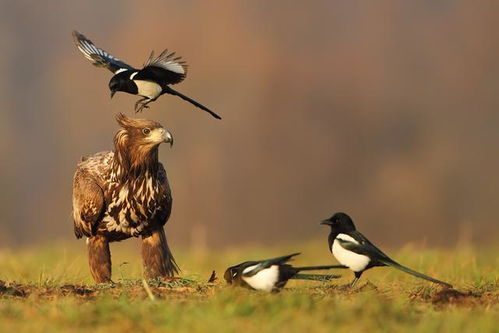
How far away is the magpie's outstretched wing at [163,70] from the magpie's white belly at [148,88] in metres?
0.04

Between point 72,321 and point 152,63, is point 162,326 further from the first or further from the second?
point 152,63

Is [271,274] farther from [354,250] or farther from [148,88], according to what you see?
[148,88]

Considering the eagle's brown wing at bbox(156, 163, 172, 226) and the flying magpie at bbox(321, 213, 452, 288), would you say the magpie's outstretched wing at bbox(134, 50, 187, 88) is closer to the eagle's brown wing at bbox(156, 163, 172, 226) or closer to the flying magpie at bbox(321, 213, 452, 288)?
the eagle's brown wing at bbox(156, 163, 172, 226)

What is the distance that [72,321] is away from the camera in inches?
199

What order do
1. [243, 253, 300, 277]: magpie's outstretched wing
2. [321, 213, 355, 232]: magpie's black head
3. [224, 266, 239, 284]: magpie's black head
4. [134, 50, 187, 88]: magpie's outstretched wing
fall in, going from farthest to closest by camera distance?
1. [134, 50, 187, 88]: magpie's outstretched wing
2. [321, 213, 355, 232]: magpie's black head
3. [224, 266, 239, 284]: magpie's black head
4. [243, 253, 300, 277]: magpie's outstretched wing

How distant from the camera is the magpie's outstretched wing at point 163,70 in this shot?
768 centimetres

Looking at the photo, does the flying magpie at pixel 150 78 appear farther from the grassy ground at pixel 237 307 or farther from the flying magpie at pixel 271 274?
the flying magpie at pixel 271 274

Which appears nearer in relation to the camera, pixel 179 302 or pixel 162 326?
pixel 162 326

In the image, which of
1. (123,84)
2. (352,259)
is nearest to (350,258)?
(352,259)

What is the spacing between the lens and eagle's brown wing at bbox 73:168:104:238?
26.9 feet

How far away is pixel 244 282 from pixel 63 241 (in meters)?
7.50

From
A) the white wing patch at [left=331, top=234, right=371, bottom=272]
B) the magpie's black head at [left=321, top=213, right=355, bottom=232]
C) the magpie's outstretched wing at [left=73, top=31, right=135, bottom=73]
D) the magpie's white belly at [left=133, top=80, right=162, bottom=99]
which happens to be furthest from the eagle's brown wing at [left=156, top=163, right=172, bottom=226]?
the white wing patch at [left=331, top=234, right=371, bottom=272]

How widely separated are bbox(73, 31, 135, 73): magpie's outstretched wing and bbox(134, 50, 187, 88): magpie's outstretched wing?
0.51m

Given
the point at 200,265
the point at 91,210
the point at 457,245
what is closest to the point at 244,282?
the point at 91,210
